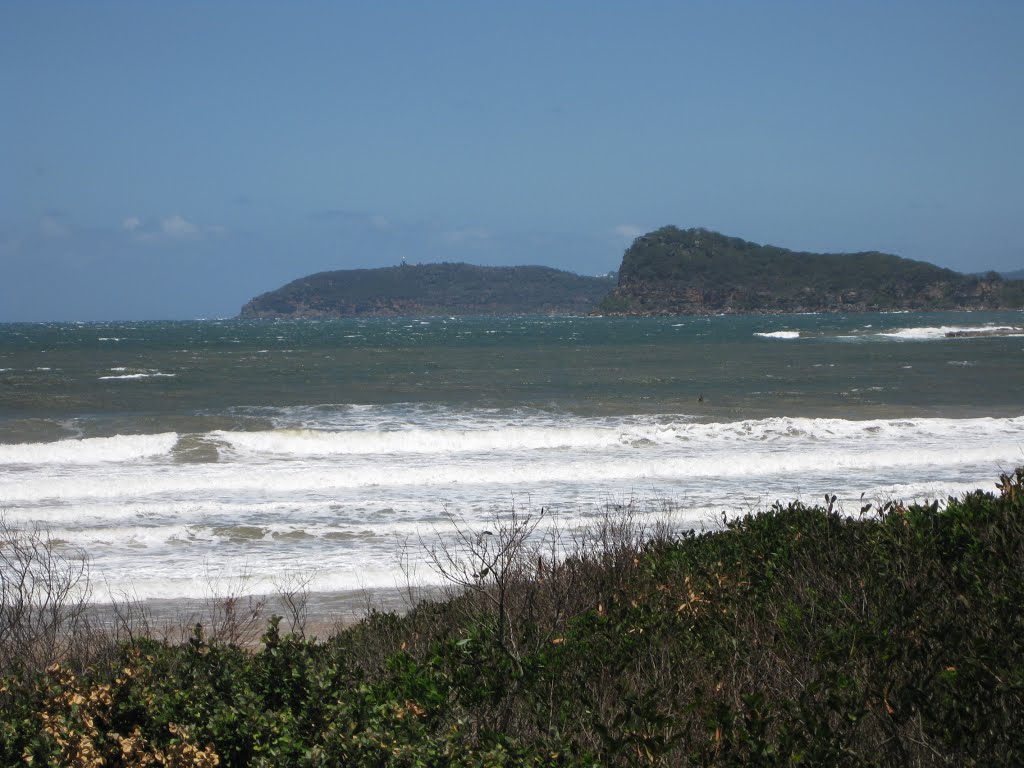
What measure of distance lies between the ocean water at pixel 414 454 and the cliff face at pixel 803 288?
5827 inches

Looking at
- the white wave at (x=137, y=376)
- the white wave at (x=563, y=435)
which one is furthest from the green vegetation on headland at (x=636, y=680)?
the white wave at (x=137, y=376)

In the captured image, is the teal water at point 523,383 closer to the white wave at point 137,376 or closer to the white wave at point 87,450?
the white wave at point 137,376

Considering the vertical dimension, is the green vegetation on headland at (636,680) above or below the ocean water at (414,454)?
above

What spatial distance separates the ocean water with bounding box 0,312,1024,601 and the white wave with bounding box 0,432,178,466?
81 mm

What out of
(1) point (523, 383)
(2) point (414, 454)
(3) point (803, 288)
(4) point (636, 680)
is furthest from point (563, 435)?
(3) point (803, 288)

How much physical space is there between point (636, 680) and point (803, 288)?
626ft

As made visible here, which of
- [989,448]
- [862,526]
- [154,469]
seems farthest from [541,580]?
[989,448]

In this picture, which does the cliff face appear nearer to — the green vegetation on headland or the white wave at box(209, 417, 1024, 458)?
the white wave at box(209, 417, 1024, 458)

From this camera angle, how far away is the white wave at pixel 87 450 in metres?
18.0

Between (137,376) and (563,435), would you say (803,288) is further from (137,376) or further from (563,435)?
(563,435)

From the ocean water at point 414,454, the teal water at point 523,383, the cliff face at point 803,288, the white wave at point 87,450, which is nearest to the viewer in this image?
the ocean water at point 414,454

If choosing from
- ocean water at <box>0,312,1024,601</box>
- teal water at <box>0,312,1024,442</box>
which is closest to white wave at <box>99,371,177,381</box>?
teal water at <box>0,312,1024,442</box>

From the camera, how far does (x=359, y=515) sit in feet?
41.7

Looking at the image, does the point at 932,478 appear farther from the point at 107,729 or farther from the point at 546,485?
the point at 107,729
